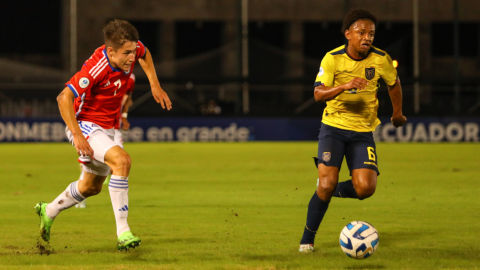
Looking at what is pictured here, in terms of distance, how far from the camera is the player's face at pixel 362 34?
5992 millimetres

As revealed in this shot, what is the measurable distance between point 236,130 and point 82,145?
63.3 ft

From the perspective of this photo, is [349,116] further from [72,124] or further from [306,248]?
[72,124]

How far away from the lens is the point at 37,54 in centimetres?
3891

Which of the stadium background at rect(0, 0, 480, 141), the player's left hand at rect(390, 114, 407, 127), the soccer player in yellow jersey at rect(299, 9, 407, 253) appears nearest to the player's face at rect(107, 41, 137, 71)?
the soccer player in yellow jersey at rect(299, 9, 407, 253)

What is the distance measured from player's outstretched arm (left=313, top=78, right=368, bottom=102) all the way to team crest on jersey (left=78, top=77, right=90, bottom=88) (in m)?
2.01

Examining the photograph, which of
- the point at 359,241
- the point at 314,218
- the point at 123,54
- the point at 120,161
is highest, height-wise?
the point at 123,54

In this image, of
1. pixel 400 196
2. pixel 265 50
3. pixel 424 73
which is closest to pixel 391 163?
pixel 400 196

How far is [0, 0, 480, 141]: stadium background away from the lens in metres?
25.0

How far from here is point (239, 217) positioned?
26.8 ft

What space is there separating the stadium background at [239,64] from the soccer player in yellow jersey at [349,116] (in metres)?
17.6

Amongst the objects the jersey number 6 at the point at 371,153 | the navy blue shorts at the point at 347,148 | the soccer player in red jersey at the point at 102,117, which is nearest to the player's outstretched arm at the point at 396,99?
the navy blue shorts at the point at 347,148

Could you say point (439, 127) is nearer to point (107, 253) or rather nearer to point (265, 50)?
point (265, 50)

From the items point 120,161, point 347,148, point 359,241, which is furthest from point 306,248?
point 120,161

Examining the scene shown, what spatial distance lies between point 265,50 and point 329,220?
23196 millimetres
